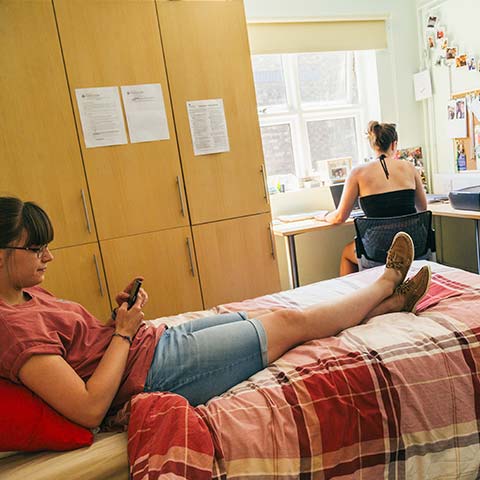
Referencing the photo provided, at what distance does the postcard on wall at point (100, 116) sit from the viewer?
2.16 m

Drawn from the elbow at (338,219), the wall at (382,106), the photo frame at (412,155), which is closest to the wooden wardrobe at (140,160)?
the elbow at (338,219)

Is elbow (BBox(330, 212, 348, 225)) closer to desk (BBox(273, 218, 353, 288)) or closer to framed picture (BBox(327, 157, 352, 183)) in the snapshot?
desk (BBox(273, 218, 353, 288))

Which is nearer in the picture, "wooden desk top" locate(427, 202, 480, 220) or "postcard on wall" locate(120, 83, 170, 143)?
"postcard on wall" locate(120, 83, 170, 143)

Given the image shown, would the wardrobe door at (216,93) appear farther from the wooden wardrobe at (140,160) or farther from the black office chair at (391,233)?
the black office chair at (391,233)

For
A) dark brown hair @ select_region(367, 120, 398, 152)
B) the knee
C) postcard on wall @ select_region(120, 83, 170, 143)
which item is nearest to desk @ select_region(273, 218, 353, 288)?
dark brown hair @ select_region(367, 120, 398, 152)

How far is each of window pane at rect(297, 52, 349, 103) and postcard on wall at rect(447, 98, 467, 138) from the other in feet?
2.79

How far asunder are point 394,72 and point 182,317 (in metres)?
2.93

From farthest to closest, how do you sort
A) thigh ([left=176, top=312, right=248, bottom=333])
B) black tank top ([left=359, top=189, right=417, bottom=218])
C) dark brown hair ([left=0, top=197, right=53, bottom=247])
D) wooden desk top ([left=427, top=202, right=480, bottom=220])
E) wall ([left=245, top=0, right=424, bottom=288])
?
1. wall ([left=245, top=0, right=424, bottom=288])
2. wooden desk top ([left=427, top=202, right=480, bottom=220])
3. black tank top ([left=359, top=189, right=417, bottom=218])
4. thigh ([left=176, top=312, right=248, bottom=333])
5. dark brown hair ([left=0, top=197, right=53, bottom=247])

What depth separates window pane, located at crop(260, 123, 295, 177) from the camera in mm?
Answer: 3410

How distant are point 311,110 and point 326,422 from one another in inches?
115

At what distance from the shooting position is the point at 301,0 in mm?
3092

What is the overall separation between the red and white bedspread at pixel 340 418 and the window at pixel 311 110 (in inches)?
90.9

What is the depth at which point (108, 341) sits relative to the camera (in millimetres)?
1220

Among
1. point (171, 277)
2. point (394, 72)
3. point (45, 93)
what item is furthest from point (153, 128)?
point (394, 72)
